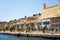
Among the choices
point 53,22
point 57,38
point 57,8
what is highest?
point 57,8

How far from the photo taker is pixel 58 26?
7281 centimetres

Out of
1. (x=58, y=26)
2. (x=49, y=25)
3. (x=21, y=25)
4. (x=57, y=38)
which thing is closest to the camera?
(x=57, y=38)

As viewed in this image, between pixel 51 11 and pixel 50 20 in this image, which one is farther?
pixel 51 11

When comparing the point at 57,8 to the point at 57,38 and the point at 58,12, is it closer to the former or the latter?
the point at 58,12

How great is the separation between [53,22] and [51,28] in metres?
2.46

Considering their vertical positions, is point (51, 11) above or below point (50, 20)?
above

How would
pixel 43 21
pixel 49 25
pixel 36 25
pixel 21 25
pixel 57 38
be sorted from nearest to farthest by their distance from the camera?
1. pixel 57 38
2. pixel 49 25
3. pixel 43 21
4. pixel 36 25
5. pixel 21 25

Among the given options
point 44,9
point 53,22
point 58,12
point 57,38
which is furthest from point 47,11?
point 57,38

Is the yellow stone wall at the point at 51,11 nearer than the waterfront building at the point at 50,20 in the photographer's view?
No

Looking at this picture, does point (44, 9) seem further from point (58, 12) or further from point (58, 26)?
point (58, 26)

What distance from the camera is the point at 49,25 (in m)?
77.6

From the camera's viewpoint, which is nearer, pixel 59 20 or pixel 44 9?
pixel 59 20

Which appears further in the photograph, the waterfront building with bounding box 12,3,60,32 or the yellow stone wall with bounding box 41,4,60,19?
the yellow stone wall with bounding box 41,4,60,19

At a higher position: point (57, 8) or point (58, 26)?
point (57, 8)
